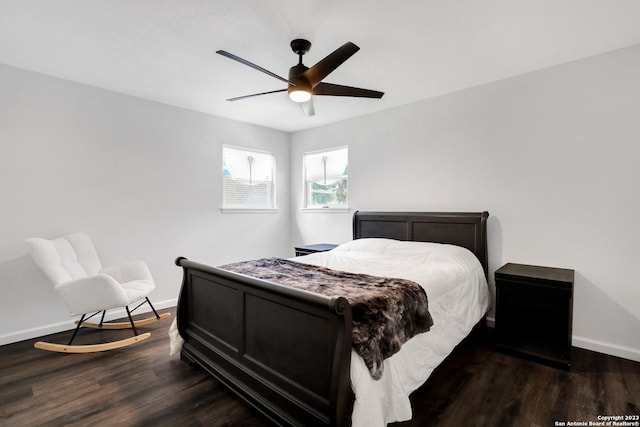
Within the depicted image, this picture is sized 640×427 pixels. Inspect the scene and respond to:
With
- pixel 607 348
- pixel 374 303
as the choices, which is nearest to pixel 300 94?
pixel 374 303

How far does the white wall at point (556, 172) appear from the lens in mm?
2588

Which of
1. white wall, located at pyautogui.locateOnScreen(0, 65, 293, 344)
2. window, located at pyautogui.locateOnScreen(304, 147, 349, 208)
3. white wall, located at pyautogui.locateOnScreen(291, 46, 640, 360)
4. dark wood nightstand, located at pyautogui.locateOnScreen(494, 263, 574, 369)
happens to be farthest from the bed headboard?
white wall, located at pyautogui.locateOnScreen(0, 65, 293, 344)

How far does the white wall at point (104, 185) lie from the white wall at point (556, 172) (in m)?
2.68

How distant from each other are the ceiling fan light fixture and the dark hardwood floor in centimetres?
220

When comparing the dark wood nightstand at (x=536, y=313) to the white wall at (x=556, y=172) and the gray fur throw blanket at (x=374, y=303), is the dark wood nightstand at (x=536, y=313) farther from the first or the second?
the gray fur throw blanket at (x=374, y=303)

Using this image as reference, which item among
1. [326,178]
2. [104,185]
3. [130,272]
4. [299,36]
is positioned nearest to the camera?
[299,36]

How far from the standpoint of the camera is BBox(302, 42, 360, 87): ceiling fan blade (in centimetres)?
198

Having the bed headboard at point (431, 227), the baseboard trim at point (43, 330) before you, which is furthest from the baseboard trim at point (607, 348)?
the baseboard trim at point (43, 330)

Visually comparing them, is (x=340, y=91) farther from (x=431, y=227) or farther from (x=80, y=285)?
(x=80, y=285)

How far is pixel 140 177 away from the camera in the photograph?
3.69m

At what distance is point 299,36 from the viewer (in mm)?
2350

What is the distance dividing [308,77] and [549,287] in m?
2.50

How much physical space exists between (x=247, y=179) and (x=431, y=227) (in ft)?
9.28

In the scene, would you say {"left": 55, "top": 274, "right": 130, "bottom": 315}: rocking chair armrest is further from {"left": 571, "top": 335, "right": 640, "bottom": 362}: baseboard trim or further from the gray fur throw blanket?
{"left": 571, "top": 335, "right": 640, "bottom": 362}: baseboard trim
